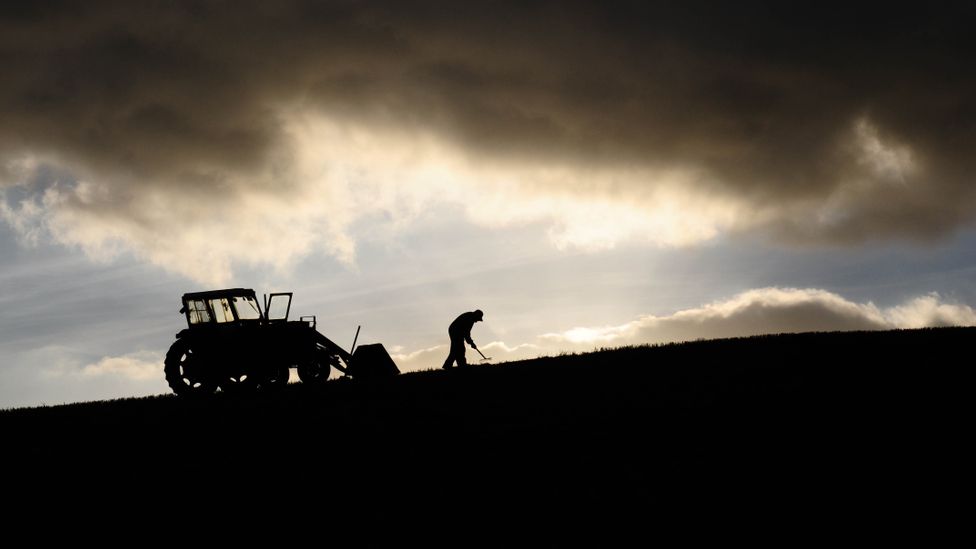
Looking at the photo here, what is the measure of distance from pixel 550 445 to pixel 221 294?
41.6 feet

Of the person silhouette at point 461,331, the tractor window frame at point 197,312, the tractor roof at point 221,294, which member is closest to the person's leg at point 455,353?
the person silhouette at point 461,331

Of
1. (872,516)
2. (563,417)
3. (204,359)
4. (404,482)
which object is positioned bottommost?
(872,516)

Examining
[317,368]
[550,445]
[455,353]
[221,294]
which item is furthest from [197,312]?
[550,445]

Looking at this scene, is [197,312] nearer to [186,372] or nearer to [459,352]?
[186,372]

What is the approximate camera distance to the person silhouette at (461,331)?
69.3ft

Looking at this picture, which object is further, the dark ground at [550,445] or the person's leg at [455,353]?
the person's leg at [455,353]

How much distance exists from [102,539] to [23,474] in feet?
12.6

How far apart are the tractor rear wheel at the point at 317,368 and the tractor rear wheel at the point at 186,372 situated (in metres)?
2.34

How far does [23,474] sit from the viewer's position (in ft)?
38.3

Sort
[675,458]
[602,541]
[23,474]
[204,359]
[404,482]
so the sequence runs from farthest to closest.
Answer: [204,359] → [23,474] → [675,458] → [404,482] → [602,541]

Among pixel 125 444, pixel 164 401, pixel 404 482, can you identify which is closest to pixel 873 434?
pixel 404 482

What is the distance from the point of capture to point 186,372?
69.3 feet

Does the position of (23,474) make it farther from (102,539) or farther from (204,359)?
(204,359)

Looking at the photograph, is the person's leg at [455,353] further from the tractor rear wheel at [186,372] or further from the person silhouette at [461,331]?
the tractor rear wheel at [186,372]
